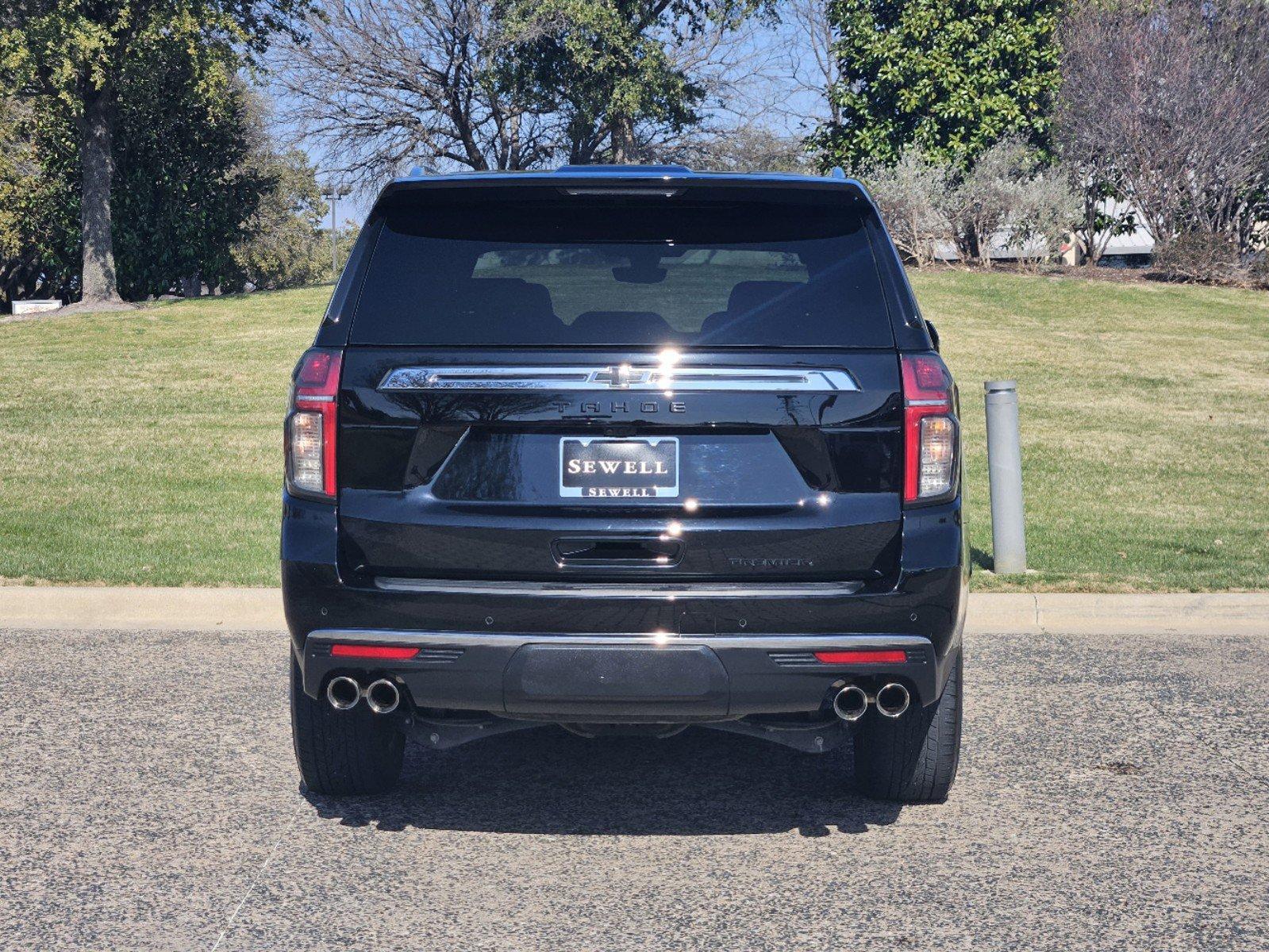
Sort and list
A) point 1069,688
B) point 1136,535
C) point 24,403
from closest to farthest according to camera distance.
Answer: point 1069,688 < point 1136,535 < point 24,403

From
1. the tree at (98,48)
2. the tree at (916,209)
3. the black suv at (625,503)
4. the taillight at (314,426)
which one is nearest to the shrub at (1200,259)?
the tree at (916,209)

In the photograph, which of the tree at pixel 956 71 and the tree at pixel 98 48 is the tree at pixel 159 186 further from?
the tree at pixel 956 71

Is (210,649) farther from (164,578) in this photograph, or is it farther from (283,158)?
(283,158)

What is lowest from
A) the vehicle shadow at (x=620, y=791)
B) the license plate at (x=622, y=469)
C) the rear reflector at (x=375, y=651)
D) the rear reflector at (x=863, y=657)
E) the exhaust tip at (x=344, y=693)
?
the vehicle shadow at (x=620, y=791)

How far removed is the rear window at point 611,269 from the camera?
13.7ft

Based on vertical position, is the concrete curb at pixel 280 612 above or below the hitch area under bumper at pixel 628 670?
below

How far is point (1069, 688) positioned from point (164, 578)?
4894 mm

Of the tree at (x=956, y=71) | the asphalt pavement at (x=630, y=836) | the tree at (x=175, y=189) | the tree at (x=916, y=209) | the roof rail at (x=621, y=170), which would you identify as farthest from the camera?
the tree at (x=175, y=189)

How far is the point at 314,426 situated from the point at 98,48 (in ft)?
83.2

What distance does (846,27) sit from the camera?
115 ft

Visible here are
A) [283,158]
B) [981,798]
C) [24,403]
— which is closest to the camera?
[981,798]

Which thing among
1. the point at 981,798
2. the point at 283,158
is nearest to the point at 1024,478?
the point at 981,798

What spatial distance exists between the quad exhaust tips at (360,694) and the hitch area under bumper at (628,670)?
5 cm

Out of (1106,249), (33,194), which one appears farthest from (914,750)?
(33,194)
